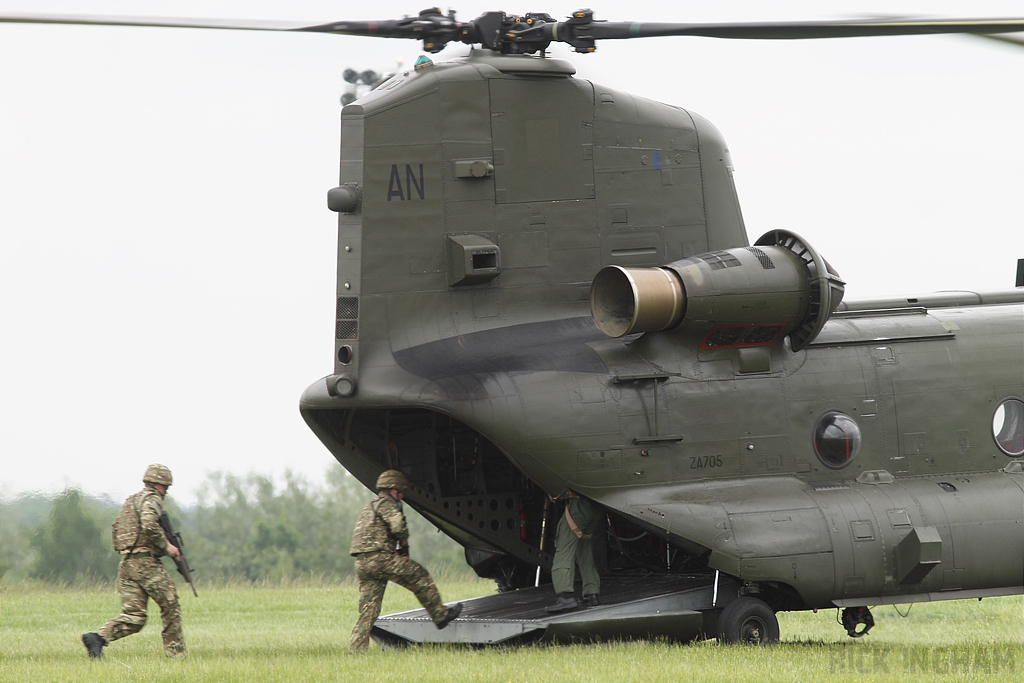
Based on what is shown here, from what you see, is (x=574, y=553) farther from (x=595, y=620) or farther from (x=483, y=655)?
(x=483, y=655)

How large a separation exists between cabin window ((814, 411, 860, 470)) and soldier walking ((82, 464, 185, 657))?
6822mm

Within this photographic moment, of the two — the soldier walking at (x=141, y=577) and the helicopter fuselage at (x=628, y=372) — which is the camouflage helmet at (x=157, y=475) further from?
the helicopter fuselage at (x=628, y=372)

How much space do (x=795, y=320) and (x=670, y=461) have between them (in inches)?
79.4

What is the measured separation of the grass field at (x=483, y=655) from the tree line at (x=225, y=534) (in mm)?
4048

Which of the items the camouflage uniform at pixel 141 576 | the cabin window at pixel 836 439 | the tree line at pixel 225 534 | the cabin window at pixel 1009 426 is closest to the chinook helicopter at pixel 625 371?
the cabin window at pixel 836 439

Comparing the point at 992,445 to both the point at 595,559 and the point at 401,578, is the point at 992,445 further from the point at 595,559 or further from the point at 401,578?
the point at 401,578

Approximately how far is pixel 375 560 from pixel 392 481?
85 centimetres

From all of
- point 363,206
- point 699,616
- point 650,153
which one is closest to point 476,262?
point 363,206

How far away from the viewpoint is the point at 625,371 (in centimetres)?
1250

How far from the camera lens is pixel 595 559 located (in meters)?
13.5

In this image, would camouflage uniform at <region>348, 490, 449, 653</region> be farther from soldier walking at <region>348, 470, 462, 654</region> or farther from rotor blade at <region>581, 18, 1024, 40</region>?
rotor blade at <region>581, 18, 1024, 40</region>

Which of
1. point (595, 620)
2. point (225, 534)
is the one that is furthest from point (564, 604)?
point (225, 534)

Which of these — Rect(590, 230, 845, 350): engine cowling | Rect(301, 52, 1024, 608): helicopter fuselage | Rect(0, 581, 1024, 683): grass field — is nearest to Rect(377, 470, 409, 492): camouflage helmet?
Rect(301, 52, 1024, 608): helicopter fuselage

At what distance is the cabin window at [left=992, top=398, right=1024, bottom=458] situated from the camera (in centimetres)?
1385
